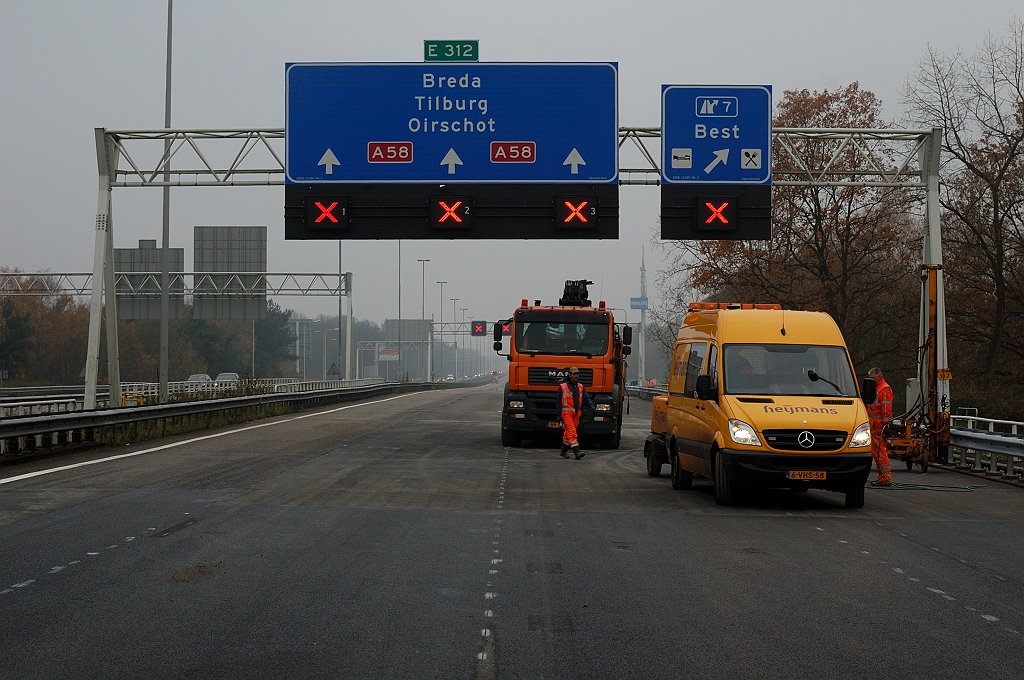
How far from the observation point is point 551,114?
83.5ft

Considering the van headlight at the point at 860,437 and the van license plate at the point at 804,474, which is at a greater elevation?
the van headlight at the point at 860,437

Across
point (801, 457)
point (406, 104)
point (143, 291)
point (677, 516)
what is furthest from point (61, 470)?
point (143, 291)

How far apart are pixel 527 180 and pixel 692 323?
9.60 metres

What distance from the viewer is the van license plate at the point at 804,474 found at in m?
12.9

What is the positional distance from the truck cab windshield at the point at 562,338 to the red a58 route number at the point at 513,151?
11.9 ft

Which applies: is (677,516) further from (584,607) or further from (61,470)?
(61,470)

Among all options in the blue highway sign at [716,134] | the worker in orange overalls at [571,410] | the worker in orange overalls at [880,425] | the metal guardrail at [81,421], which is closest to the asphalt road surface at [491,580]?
the worker in orange overalls at [880,425]

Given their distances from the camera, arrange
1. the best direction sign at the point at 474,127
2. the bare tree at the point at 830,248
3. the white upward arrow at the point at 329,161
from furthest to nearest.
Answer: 1. the bare tree at the point at 830,248
2. the white upward arrow at the point at 329,161
3. the best direction sign at the point at 474,127

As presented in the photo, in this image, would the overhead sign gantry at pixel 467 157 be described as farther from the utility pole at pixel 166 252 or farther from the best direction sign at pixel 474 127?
the utility pole at pixel 166 252

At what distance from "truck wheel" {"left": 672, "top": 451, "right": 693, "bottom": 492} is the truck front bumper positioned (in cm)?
226

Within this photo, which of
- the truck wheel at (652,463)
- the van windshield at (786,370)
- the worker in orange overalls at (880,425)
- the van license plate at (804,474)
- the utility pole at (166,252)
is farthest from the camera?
Answer: the utility pole at (166,252)

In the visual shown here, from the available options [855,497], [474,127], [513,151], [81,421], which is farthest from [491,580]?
[474,127]

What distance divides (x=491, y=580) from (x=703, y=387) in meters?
5.89

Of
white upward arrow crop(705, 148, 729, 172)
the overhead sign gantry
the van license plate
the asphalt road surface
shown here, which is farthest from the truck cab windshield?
the van license plate
